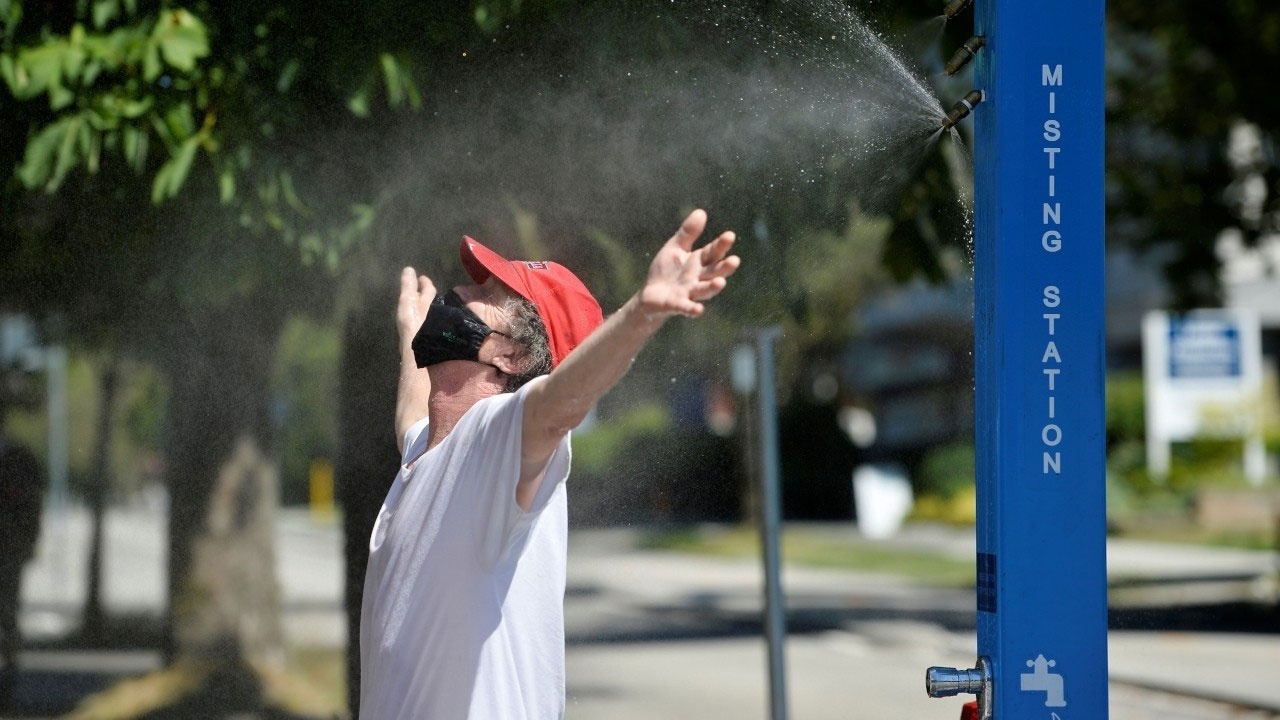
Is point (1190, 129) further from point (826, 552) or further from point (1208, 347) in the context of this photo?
point (826, 552)

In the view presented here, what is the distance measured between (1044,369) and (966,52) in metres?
0.58

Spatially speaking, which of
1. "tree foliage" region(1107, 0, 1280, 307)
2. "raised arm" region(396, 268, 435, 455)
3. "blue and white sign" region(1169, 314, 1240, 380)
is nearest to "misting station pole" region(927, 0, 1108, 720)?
"raised arm" region(396, 268, 435, 455)

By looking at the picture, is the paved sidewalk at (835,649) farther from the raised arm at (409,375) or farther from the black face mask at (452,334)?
the black face mask at (452,334)

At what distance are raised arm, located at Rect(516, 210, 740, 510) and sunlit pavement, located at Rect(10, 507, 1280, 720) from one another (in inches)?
70.8

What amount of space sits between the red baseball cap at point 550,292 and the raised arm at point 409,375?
1.28 ft

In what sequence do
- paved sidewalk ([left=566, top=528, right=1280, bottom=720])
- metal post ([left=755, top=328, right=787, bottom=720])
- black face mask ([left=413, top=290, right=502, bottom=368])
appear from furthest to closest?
paved sidewalk ([left=566, top=528, right=1280, bottom=720])
metal post ([left=755, top=328, right=787, bottom=720])
black face mask ([left=413, top=290, right=502, bottom=368])

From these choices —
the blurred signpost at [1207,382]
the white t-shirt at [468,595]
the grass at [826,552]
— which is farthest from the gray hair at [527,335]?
the blurred signpost at [1207,382]

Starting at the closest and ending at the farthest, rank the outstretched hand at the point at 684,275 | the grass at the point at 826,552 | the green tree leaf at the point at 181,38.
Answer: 1. the outstretched hand at the point at 684,275
2. the green tree leaf at the point at 181,38
3. the grass at the point at 826,552

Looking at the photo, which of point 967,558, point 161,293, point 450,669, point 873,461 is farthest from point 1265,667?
point 873,461

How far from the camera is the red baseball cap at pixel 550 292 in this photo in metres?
2.34

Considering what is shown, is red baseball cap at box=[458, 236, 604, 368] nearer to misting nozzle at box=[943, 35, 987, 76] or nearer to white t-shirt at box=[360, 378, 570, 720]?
white t-shirt at box=[360, 378, 570, 720]

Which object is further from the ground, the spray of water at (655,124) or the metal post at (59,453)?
the spray of water at (655,124)

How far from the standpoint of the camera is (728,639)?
1158cm

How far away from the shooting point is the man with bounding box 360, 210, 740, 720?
6.33 feet
